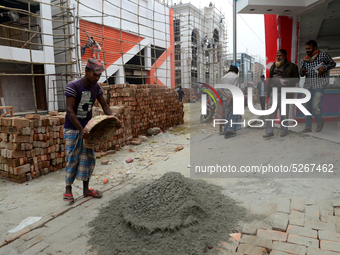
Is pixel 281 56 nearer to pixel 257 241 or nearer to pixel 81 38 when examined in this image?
pixel 257 241

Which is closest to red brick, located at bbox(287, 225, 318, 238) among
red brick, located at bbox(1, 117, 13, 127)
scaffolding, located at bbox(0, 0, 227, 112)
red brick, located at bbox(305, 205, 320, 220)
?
red brick, located at bbox(305, 205, 320, 220)

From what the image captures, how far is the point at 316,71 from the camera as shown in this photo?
505cm

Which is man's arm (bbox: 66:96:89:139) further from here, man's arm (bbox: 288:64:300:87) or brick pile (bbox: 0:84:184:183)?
man's arm (bbox: 288:64:300:87)

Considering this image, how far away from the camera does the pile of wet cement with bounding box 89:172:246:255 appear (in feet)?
7.60

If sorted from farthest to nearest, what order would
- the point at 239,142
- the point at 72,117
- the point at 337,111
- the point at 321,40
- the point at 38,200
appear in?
the point at 321,40 < the point at 337,111 < the point at 239,142 < the point at 38,200 < the point at 72,117

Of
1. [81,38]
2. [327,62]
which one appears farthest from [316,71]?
[81,38]

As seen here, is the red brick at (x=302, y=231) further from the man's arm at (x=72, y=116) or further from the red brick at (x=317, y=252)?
the man's arm at (x=72, y=116)

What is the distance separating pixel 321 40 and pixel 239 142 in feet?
23.2

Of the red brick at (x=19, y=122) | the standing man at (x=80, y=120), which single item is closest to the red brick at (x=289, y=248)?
the standing man at (x=80, y=120)

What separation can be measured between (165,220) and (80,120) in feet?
5.40

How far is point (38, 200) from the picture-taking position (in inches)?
140

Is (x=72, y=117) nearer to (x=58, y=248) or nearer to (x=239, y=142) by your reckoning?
(x=58, y=248)

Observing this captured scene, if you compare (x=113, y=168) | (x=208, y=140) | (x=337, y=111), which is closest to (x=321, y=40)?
(x=337, y=111)

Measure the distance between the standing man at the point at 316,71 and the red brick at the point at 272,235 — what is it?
3.70 metres
